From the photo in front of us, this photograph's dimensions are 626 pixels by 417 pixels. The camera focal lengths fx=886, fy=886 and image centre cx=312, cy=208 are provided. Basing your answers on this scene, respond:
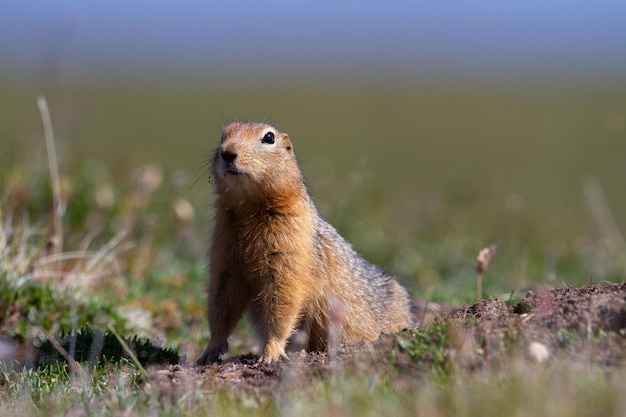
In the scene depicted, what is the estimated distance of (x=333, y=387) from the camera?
184 inches

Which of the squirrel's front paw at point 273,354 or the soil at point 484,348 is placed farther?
the squirrel's front paw at point 273,354

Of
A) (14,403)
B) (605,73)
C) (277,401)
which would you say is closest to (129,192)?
(14,403)

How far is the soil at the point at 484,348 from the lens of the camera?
486 cm

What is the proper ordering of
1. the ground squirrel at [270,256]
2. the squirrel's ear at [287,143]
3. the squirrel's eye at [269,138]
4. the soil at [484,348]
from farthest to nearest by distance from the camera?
the squirrel's ear at [287,143], the squirrel's eye at [269,138], the ground squirrel at [270,256], the soil at [484,348]

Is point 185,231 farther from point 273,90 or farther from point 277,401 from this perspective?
point 273,90

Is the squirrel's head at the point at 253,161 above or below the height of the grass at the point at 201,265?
above

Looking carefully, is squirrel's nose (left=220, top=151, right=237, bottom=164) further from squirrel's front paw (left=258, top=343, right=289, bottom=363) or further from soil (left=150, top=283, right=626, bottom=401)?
soil (left=150, top=283, right=626, bottom=401)

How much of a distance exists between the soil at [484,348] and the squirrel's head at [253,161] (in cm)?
137

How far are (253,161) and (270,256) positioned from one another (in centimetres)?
71

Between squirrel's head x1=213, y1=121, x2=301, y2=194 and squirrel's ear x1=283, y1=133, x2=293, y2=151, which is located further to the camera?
squirrel's ear x1=283, y1=133, x2=293, y2=151

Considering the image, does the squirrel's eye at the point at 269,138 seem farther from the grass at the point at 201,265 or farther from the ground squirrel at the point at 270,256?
the grass at the point at 201,265

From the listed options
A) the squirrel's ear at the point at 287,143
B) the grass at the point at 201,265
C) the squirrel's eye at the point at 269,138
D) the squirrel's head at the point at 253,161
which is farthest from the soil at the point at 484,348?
the squirrel's ear at the point at 287,143

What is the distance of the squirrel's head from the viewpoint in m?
6.34

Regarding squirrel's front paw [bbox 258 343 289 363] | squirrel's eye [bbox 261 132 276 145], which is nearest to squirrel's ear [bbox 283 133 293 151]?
squirrel's eye [bbox 261 132 276 145]
